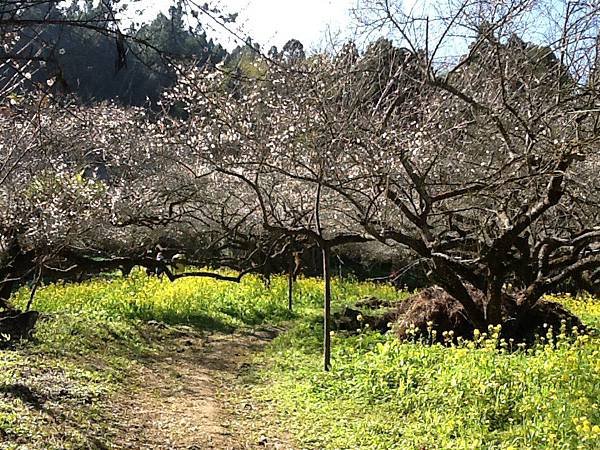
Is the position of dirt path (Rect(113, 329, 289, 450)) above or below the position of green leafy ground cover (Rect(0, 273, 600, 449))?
below

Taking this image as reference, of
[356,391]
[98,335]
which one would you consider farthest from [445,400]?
[98,335]

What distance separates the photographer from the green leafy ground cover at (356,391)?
4898 millimetres


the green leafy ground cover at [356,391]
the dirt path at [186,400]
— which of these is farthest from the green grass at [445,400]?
the dirt path at [186,400]

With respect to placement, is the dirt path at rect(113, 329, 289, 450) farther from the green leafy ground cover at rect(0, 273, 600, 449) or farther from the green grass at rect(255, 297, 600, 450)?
the green grass at rect(255, 297, 600, 450)

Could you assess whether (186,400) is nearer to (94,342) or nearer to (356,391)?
(356,391)

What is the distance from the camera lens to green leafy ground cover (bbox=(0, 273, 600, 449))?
490cm

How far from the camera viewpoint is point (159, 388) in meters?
7.43

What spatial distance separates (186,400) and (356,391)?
1.76 meters

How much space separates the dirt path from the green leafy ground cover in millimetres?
217

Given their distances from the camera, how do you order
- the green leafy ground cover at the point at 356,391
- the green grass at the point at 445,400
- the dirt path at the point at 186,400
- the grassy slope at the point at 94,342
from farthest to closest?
the dirt path at the point at 186,400, the grassy slope at the point at 94,342, the green leafy ground cover at the point at 356,391, the green grass at the point at 445,400

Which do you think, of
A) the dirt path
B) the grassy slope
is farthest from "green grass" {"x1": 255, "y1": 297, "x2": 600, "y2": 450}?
the grassy slope

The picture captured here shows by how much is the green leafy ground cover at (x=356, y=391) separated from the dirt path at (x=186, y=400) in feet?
0.71

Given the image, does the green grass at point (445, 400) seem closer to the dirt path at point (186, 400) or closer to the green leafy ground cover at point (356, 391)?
the green leafy ground cover at point (356, 391)

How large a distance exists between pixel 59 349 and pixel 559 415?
563 cm
